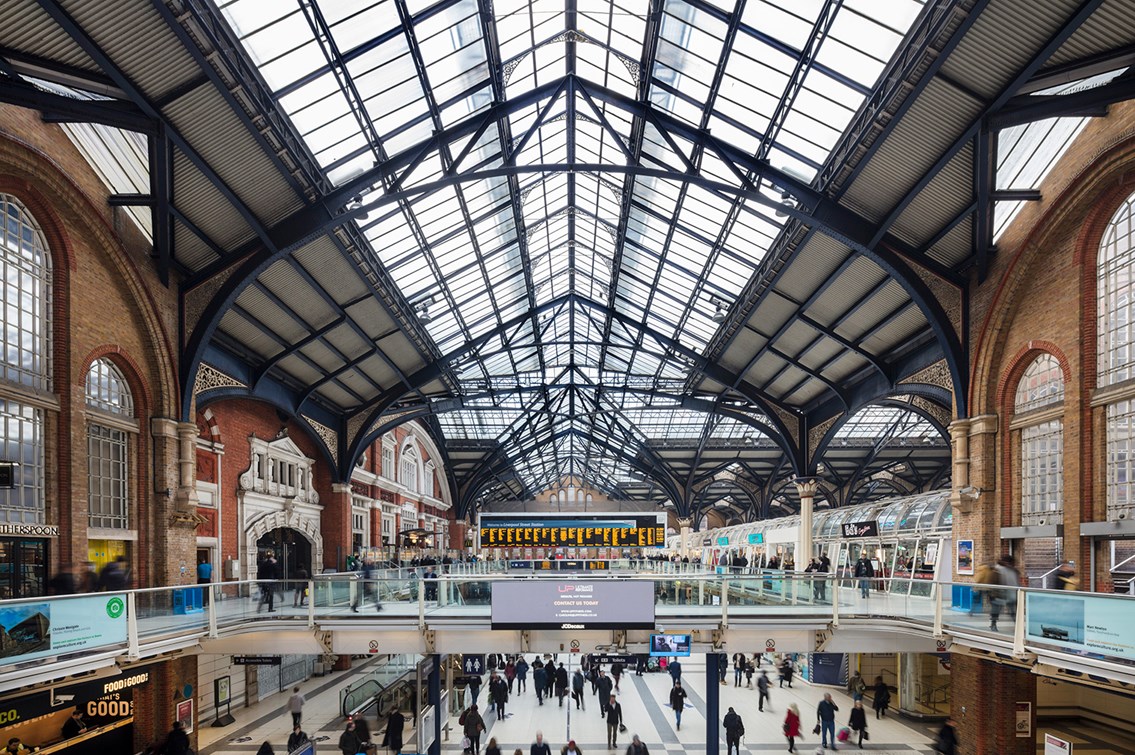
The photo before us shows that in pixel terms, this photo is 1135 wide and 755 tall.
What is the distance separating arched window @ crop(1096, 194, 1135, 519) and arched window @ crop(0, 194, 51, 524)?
66.8ft

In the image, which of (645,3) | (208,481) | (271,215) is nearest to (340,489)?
(208,481)

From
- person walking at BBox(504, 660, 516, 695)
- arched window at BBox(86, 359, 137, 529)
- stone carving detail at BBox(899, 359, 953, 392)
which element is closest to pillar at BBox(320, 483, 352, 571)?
person walking at BBox(504, 660, 516, 695)

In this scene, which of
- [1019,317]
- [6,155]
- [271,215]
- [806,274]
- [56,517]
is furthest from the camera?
[806,274]

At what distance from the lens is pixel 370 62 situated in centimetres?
1702

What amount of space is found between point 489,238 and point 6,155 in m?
14.9

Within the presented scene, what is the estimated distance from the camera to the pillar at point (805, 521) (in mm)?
36062

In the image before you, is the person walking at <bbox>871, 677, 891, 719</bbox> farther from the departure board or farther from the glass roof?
the departure board

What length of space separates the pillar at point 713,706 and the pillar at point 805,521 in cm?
1639

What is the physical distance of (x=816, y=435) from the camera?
35.6 metres

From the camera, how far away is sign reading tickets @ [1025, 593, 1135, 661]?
12.2m

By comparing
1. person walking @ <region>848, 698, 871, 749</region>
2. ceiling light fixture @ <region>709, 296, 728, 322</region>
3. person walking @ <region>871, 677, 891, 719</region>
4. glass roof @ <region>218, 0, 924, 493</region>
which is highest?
glass roof @ <region>218, 0, 924, 493</region>

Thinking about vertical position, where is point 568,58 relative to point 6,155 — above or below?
above

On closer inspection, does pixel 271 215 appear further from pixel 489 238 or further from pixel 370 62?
pixel 489 238

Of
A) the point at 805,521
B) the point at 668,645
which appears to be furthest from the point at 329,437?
the point at 668,645
